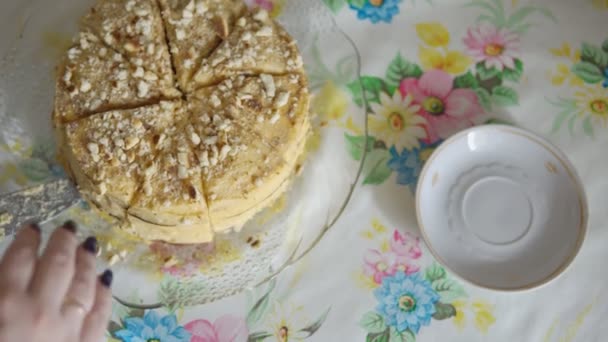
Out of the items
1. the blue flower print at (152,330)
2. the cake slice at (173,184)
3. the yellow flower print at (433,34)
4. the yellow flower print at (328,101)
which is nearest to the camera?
the cake slice at (173,184)

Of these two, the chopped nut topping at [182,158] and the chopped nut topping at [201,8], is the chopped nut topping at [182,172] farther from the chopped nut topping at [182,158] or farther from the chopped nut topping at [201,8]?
the chopped nut topping at [201,8]

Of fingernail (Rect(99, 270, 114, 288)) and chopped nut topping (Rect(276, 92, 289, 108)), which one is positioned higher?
chopped nut topping (Rect(276, 92, 289, 108))

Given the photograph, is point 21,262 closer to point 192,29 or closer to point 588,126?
point 192,29

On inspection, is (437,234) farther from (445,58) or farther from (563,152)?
(445,58)

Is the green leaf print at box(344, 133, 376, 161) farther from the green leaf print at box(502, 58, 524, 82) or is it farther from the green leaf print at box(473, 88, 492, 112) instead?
the green leaf print at box(502, 58, 524, 82)

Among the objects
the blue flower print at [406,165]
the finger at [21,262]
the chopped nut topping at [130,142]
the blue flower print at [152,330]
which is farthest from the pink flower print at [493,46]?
the finger at [21,262]

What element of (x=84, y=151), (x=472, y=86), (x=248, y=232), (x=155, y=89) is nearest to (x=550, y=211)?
(x=472, y=86)

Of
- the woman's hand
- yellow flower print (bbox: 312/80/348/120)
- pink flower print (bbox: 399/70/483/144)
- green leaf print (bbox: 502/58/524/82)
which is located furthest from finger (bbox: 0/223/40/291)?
→ green leaf print (bbox: 502/58/524/82)
